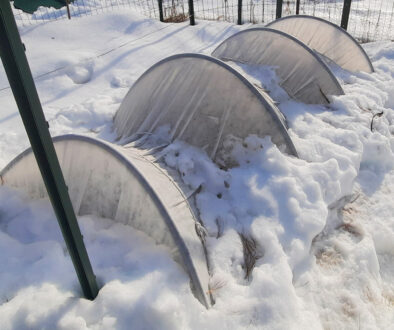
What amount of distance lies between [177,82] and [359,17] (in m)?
11.4

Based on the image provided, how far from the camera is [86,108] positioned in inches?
202

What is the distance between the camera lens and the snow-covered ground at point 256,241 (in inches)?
85.3

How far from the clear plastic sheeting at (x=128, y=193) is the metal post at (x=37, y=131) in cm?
59

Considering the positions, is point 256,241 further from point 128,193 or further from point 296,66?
point 296,66

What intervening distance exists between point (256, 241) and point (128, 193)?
Result: 107 centimetres

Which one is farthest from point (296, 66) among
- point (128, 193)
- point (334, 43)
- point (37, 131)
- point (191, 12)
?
point (191, 12)

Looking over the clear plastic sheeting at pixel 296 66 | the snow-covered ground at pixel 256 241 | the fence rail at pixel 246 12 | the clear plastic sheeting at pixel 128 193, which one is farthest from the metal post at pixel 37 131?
the fence rail at pixel 246 12

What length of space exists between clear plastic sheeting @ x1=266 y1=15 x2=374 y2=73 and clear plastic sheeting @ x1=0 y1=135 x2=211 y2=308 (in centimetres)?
421

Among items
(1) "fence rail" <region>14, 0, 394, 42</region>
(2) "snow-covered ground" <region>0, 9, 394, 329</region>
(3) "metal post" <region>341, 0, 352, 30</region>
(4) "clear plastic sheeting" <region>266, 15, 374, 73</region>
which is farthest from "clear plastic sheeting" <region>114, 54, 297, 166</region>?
(1) "fence rail" <region>14, 0, 394, 42</region>

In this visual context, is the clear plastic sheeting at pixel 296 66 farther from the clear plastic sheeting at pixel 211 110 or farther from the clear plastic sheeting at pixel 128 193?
the clear plastic sheeting at pixel 128 193

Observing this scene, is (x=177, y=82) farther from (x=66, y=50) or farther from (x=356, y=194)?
(x=66, y=50)

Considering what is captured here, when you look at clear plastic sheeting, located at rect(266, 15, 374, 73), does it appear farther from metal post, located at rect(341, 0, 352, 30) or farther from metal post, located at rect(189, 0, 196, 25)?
metal post, located at rect(189, 0, 196, 25)

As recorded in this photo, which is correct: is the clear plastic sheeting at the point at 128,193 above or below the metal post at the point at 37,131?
below

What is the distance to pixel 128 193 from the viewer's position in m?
2.61
